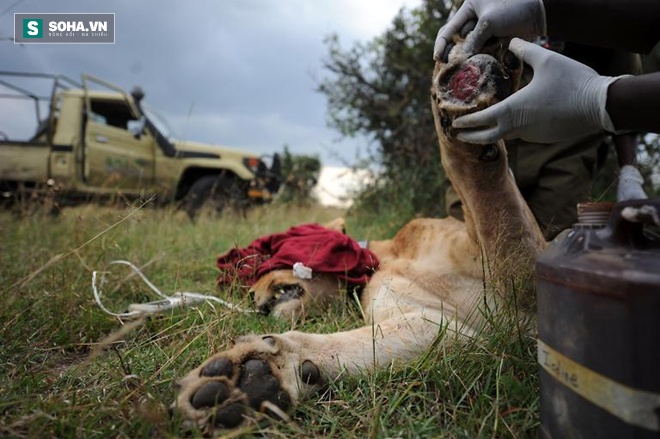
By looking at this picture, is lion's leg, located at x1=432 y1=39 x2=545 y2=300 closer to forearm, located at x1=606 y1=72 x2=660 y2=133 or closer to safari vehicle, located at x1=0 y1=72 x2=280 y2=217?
forearm, located at x1=606 y1=72 x2=660 y2=133

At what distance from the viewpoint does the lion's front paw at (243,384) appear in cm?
104

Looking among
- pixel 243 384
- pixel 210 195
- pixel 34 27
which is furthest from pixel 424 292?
pixel 210 195

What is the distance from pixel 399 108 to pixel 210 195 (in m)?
3.34

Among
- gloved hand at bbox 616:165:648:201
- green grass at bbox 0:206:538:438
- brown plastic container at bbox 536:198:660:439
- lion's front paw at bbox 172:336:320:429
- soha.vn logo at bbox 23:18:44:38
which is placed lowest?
green grass at bbox 0:206:538:438

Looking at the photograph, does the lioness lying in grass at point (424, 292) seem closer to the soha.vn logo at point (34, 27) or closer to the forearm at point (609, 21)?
the forearm at point (609, 21)

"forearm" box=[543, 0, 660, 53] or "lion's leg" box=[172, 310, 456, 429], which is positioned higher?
"forearm" box=[543, 0, 660, 53]

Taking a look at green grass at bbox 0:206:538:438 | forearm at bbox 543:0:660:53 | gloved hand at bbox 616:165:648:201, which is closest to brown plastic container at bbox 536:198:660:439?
green grass at bbox 0:206:538:438

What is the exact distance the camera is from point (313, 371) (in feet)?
4.29

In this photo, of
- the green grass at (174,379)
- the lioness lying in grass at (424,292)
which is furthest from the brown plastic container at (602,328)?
the lioness lying in grass at (424,292)

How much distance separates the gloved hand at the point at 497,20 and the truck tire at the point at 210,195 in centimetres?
507

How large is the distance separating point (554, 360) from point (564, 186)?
2.07 metres

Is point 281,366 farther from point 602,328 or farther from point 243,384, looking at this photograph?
point 602,328

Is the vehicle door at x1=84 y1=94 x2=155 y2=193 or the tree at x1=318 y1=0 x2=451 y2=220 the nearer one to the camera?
the tree at x1=318 y1=0 x2=451 y2=220

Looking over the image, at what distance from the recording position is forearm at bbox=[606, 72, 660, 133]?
1067 mm
